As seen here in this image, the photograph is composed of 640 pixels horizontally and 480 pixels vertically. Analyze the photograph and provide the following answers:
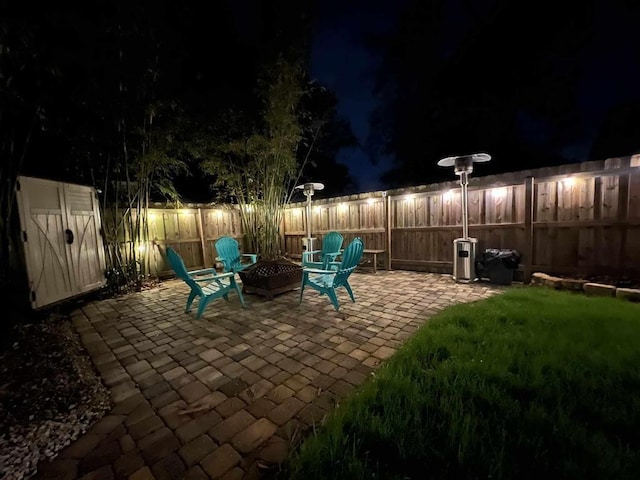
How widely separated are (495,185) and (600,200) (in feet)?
4.50

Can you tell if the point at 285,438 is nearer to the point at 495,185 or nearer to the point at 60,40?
the point at 60,40

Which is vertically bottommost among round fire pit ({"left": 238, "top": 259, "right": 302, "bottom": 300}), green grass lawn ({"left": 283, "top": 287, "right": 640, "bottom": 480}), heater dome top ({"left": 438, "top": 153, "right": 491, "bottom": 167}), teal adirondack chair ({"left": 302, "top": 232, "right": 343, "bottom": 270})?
green grass lawn ({"left": 283, "top": 287, "right": 640, "bottom": 480})

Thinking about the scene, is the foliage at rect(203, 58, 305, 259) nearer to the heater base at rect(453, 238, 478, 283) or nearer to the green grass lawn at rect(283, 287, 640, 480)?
the heater base at rect(453, 238, 478, 283)

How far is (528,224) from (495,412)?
4.11m

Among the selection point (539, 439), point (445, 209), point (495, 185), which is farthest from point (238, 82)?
point (539, 439)

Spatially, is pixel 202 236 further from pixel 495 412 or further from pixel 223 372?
pixel 495 412

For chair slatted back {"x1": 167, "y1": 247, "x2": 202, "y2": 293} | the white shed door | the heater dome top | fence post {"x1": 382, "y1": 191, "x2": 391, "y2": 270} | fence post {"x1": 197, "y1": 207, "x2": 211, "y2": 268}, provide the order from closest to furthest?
chair slatted back {"x1": 167, "y1": 247, "x2": 202, "y2": 293}, the white shed door, the heater dome top, fence post {"x1": 382, "y1": 191, "x2": 391, "y2": 270}, fence post {"x1": 197, "y1": 207, "x2": 211, "y2": 268}

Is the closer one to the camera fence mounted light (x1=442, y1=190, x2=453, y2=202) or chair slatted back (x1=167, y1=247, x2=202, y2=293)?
chair slatted back (x1=167, y1=247, x2=202, y2=293)

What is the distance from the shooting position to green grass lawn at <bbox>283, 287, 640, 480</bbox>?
105 cm

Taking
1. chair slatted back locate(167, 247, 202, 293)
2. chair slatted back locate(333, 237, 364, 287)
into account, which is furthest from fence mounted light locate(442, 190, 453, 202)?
chair slatted back locate(167, 247, 202, 293)

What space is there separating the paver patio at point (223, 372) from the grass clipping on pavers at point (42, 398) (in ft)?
0.32

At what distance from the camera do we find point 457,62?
29.9 feet

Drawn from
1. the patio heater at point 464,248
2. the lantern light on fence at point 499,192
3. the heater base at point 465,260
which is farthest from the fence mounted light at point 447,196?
the heater base at point 465,260

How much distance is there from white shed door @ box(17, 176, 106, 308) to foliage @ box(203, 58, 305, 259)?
242 centimetres
